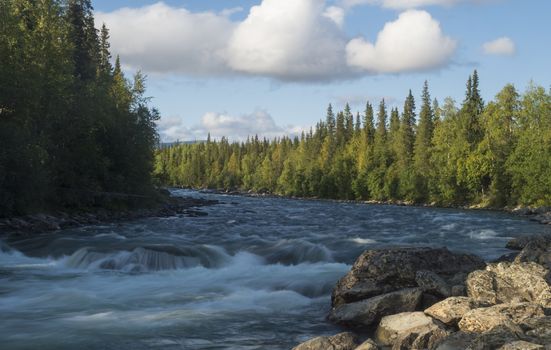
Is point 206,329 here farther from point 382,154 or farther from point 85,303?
point 382,154

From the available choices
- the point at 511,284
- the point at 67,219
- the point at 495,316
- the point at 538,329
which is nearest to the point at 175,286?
the point at 511,284

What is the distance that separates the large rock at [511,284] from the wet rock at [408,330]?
2040 millimetres

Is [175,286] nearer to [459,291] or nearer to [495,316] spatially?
[459,291]

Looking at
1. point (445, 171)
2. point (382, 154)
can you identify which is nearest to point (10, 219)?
point (445, 171)

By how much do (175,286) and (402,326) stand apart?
28.3 ft

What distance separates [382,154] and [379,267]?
91148 mm

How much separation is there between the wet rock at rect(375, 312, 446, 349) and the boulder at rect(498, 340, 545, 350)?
186 centimetres

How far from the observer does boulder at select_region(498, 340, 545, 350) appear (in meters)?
7.07

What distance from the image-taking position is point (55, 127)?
36.6 metres

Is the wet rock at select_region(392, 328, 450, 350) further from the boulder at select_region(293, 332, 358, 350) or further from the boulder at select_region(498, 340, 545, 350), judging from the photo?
the boulder at select_region(498, 340, 545, 350)

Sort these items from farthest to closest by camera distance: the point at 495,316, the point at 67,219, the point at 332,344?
the point at 67,219 < the point at 495,316 < the point at 332,344

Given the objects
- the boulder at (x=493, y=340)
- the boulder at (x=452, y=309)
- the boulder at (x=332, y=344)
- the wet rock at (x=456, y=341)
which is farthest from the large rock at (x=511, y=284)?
the boulder at (x=332, y=344)

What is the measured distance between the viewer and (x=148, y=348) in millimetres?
10414

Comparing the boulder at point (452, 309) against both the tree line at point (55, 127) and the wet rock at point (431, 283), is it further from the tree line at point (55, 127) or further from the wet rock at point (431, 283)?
the tree line at point (55, 127)
